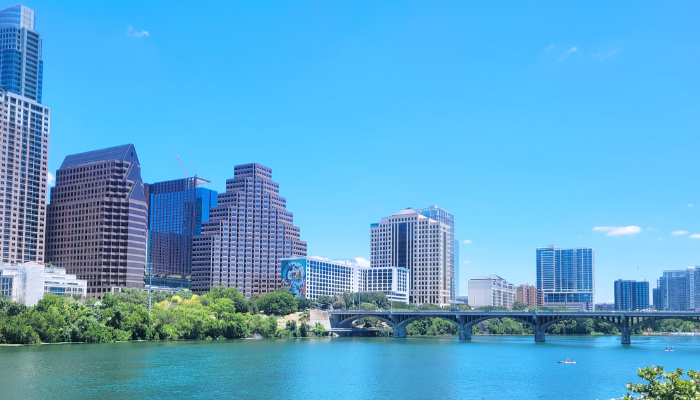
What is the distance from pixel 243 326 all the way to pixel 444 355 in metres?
64.4

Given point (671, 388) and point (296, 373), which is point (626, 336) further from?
point (671, 388)

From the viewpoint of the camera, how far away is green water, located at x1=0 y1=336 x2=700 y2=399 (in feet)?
255

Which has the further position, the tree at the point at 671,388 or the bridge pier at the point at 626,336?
the bridge pier at the point at 626,336

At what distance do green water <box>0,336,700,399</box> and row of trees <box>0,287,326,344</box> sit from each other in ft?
A: 27.9

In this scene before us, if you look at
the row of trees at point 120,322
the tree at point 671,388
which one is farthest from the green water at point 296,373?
the tree at point 671,388

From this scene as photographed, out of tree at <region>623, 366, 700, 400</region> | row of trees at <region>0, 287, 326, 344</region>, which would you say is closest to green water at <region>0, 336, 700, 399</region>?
row of trees at <region>0, 287, 326, 344</region>

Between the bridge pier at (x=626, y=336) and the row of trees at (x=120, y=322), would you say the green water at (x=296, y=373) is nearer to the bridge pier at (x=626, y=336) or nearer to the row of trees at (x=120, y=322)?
the row of trees at (x=120, y=322)

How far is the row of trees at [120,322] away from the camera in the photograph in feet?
443

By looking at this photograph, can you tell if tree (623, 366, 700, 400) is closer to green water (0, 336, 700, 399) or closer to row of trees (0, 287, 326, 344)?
green water (0, 336, 700, 399)

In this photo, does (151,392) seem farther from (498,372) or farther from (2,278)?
(2,278)

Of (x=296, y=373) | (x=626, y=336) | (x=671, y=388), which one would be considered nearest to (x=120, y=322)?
(x=296, y=373)

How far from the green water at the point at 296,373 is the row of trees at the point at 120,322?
8519 mm

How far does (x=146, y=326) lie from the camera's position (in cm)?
15650

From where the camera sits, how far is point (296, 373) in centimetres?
9806
